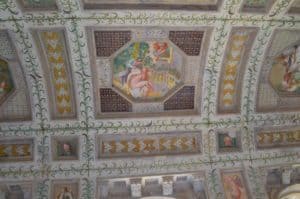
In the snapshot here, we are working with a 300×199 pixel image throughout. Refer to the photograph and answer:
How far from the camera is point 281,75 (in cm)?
991

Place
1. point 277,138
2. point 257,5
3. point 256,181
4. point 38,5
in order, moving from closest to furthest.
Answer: point 38,5, point 257,5, point 256,181, point 277,138

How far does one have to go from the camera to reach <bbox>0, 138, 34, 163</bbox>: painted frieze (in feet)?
29.8

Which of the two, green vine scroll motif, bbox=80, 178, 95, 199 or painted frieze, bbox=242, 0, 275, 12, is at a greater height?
painted frieze, bbox=242, 0, 275, 12

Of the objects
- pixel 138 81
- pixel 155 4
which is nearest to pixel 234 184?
pixel 138 81

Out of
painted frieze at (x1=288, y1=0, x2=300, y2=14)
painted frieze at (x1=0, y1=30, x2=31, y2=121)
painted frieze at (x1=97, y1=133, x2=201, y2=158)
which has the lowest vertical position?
painted frieze at (x1=97, y1=133, x2=201, y2=158)

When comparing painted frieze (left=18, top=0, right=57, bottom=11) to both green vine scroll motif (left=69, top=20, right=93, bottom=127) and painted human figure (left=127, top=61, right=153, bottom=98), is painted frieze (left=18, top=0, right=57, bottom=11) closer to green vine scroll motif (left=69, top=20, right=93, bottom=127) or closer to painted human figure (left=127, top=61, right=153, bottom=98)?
green vine scroll motif (left=69, top=20, right=93, bottom=127)

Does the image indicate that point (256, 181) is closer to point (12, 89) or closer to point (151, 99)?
point (151, 99)

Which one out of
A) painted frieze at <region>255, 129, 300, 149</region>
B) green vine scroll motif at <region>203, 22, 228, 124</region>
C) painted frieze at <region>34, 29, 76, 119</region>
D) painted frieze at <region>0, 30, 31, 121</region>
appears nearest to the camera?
painted frieze at <region>34, 29, 76, 119</region>

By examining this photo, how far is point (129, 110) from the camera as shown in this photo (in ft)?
31.4

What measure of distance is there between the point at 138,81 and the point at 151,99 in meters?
0.61

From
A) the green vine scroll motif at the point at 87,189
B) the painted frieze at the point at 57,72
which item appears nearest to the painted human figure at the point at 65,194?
the green vine scroll motif at the point at 87,189

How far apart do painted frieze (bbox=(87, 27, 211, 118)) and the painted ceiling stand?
26mm

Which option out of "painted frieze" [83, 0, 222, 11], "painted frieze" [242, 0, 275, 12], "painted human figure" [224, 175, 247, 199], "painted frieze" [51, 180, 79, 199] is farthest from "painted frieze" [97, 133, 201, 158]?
"painted frieze" [242, 0, 275, 12]

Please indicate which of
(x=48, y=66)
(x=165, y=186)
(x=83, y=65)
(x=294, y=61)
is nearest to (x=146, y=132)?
(x=165, y=186)
